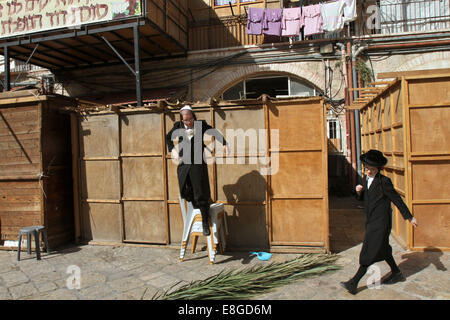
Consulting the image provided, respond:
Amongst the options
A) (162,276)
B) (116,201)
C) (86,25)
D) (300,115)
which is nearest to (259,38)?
(86,25)

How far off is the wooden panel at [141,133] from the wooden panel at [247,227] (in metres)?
1.65

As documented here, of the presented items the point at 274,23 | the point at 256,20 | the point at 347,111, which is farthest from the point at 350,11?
the point at 347,111

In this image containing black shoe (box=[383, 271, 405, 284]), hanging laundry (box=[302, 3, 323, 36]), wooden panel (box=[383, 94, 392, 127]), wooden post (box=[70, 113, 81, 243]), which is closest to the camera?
black shoe (box=[383, 271, 405, 284])

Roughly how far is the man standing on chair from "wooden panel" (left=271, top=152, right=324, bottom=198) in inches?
→ 45.7

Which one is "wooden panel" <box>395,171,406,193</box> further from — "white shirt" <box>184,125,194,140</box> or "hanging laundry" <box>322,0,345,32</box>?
"hanging laundry" <box>322,0,345,32</box>

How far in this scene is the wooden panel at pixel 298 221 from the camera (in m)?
4.56

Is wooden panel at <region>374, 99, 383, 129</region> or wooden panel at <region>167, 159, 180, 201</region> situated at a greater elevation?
wooden panel at <region>374, 99, 383, 129</region>

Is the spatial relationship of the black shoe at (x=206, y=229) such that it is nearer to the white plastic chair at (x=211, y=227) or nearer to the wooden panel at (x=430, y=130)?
the white plastic chair at (x=211, y=227)

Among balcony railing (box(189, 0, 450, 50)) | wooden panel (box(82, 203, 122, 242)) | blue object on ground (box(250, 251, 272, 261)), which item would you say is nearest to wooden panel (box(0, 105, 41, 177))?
wooden panel (box(82, 203, 122, 242))

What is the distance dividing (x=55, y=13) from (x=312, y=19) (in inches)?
305

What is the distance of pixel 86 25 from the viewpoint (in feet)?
27.6

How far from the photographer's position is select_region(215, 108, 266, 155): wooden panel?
4.71 metres

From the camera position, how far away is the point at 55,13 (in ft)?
28.2

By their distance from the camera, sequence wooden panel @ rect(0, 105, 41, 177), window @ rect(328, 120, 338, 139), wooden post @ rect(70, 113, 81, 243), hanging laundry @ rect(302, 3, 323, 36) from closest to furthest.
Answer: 1. wooden panel @ rect(0, 105, 41, 177)
2. wooden post @ rect(70, 113, 81, 243)
3. hanging laundry @ rect(302, 3, 323, 36)
4. window @ rect(328, 120, 338, 139)
